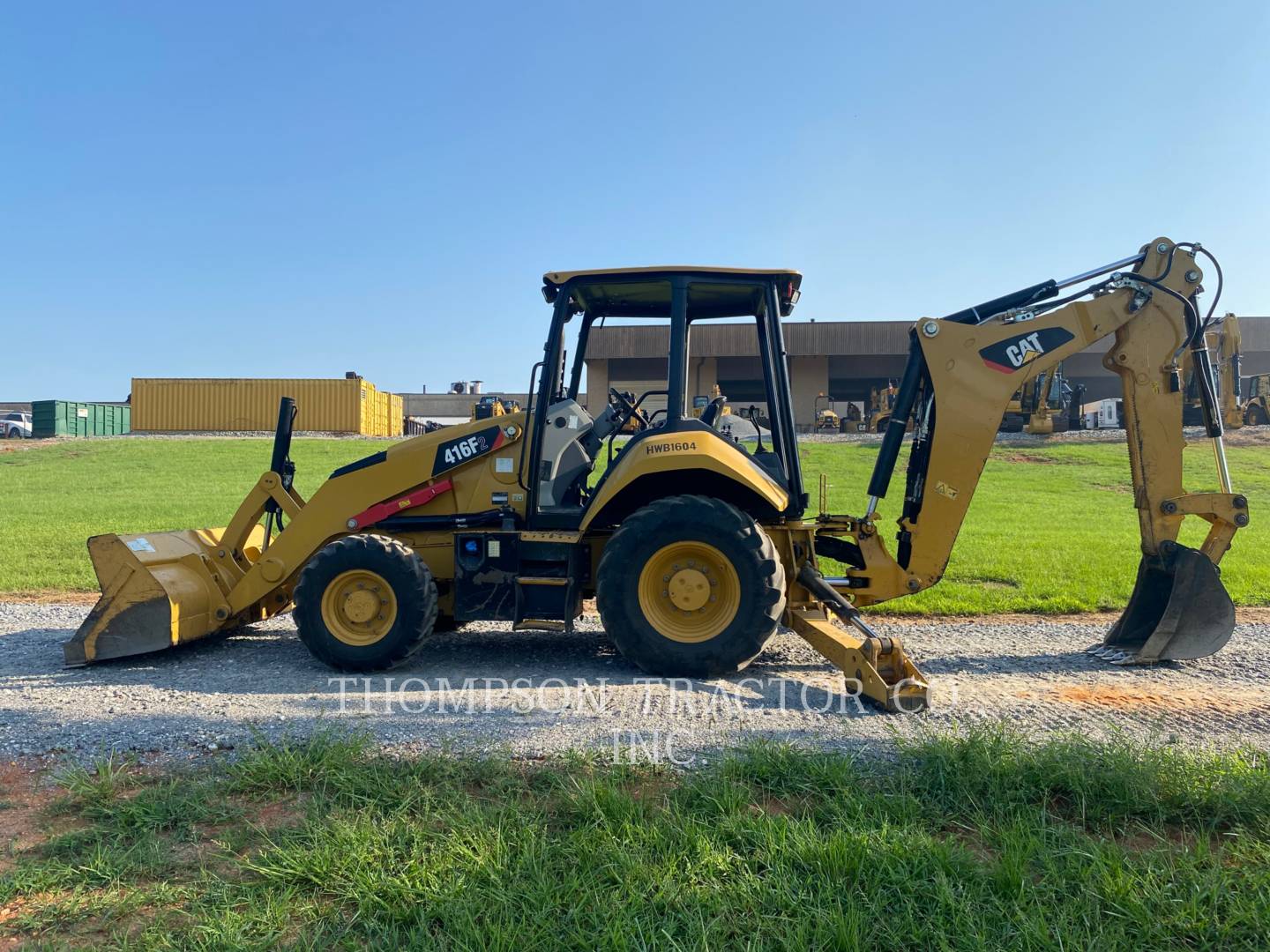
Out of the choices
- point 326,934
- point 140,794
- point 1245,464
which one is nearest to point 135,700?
point 140,794

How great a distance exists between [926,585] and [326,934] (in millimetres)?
4624

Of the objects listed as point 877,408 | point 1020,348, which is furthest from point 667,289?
point 877,408

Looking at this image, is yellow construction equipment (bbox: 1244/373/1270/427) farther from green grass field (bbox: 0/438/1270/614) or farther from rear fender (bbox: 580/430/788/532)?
rear fender (bbox: 580/430/788/532)

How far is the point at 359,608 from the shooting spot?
571cm

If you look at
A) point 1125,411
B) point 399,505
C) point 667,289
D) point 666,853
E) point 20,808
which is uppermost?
point 667,289

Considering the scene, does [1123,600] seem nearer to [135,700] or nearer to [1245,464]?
[135,700]

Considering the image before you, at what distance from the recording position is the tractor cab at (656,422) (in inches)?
218

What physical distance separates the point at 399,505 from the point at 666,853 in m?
4.20

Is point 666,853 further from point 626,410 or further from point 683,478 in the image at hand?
point 626,410

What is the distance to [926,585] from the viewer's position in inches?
231

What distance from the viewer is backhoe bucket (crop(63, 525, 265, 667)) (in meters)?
5.77

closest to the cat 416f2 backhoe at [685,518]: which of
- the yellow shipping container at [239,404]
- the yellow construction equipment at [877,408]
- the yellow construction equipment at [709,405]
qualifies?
the yellow construction equipment at [709,405]

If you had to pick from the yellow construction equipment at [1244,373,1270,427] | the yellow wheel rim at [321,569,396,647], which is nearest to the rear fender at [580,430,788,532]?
the yellow wheel rim at [321,569,396,647]

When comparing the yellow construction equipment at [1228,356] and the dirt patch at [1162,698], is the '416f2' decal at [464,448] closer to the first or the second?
the dirt patch at [1162,698]
